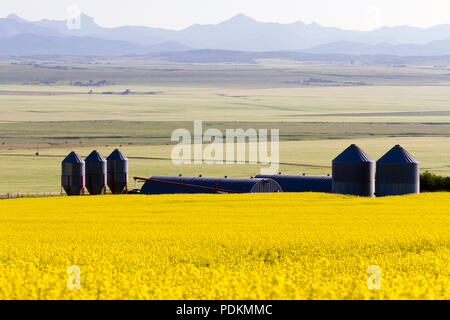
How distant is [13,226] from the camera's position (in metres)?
32.8

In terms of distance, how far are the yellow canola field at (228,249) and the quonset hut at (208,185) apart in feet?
64.3

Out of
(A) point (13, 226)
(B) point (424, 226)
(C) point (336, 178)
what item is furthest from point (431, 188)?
(A) point (13, 226)

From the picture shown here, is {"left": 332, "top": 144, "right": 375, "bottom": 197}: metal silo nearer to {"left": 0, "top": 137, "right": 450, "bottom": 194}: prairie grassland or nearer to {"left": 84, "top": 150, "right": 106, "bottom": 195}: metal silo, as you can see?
{"left": 84, "top": 150, "right": 106, "bottom": 195}: metal silo

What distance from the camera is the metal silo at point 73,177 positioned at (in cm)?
6838

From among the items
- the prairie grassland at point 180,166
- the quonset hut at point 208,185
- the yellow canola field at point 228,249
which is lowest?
the yellow canola field at point 228,249

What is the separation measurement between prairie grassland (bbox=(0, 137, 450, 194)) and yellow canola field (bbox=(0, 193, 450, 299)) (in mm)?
43885

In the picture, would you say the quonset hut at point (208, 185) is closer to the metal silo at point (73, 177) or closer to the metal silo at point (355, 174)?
the metal silo at point (73, 177)

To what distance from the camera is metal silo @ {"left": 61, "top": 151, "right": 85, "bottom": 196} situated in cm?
6838

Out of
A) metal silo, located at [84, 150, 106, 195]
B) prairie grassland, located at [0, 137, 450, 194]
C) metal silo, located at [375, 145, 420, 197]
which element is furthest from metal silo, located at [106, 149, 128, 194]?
metal silo, located at [375, 145, 420, 197]

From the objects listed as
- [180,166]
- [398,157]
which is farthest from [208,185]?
[180,166]

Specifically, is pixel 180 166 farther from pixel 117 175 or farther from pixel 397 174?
pixel 397 174

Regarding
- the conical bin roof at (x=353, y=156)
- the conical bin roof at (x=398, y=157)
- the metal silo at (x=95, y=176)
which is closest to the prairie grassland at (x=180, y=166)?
the metal silo at (x=95, y=176)

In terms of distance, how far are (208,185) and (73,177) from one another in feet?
34.3
